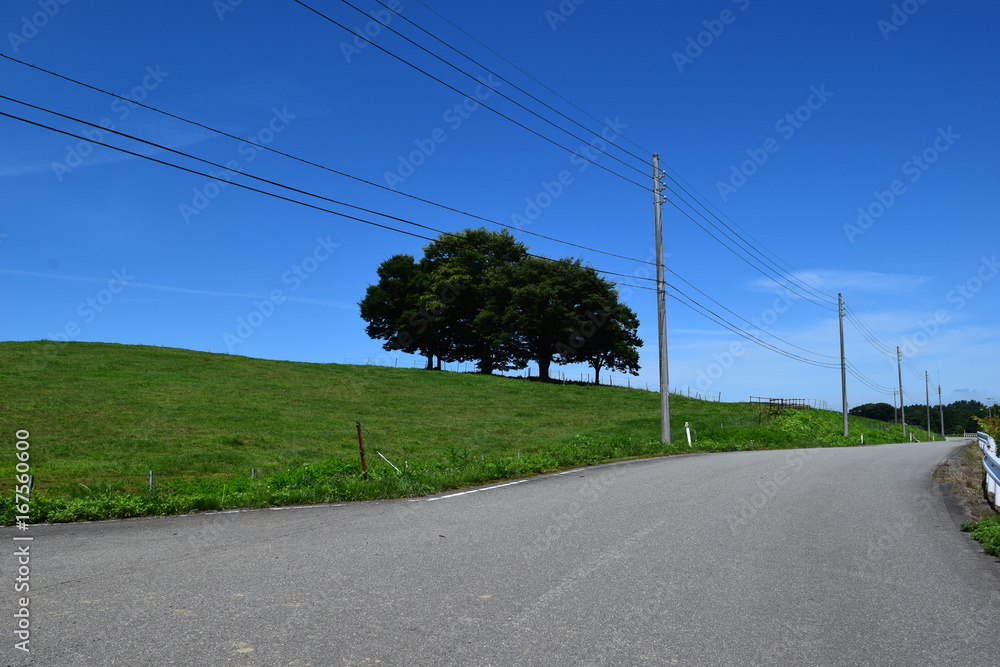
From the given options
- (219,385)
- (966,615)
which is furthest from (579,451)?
(219,385)

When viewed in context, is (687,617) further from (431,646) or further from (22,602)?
(22,602)

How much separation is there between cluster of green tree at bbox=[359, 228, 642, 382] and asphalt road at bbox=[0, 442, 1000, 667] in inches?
2335

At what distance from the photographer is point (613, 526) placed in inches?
372

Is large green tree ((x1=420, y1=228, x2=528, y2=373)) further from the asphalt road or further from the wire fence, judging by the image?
the asphalt road

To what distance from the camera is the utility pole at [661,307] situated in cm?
2684

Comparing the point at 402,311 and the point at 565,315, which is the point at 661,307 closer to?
the point at 565,315

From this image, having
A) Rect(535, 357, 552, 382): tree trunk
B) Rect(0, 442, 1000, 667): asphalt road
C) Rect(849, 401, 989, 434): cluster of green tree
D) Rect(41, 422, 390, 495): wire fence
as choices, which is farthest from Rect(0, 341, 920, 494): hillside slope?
Rect(849, 401, 989, 434): cluster of green tree

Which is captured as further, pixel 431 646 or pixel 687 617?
pixel 687 617

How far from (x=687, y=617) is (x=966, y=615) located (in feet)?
7.54

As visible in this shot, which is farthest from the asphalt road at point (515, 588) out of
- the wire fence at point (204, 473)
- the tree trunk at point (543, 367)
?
the tree trunk at point (543, 367)

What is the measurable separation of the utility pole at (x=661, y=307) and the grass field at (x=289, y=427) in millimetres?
1094

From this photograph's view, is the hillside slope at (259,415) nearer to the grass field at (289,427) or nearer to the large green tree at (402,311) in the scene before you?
the grass field at (289,427)

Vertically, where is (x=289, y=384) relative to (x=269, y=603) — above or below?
above

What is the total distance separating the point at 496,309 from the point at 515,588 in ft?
214
